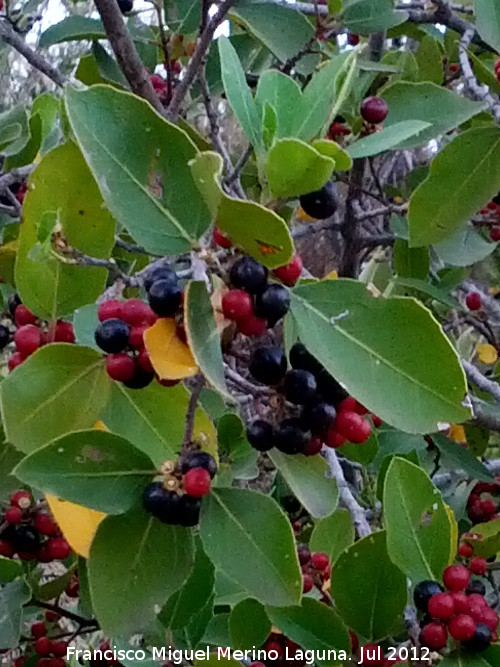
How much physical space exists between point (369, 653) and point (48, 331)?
0.52 meters

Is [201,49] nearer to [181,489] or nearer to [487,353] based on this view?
[181,489]

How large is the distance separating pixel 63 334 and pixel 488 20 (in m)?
0.78

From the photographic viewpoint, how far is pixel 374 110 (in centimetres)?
124

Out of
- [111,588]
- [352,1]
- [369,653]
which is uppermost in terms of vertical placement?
[352,1]

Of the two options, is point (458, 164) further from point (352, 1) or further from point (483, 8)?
point (352, 1)

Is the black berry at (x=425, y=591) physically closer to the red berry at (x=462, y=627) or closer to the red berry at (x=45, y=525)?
the red berry at (x=462, y=627)

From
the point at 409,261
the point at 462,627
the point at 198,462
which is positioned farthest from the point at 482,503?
the point at 198,462

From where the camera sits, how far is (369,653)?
1.01 m

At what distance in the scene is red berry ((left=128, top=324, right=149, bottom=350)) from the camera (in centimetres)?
70

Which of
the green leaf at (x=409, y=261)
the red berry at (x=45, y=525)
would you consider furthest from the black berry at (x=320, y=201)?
the green leaf at (x=409, y=261)

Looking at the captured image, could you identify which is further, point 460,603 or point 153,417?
point 460,603

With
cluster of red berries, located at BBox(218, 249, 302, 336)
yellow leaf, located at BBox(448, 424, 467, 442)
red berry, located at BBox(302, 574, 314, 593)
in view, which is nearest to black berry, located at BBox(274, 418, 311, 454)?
cluster of red berries, located at BBox(218, 249, 302, 336)

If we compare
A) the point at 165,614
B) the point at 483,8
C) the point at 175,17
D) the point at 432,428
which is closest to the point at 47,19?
the point at 175,17

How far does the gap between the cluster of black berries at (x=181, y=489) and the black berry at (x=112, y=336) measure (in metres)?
0.12
